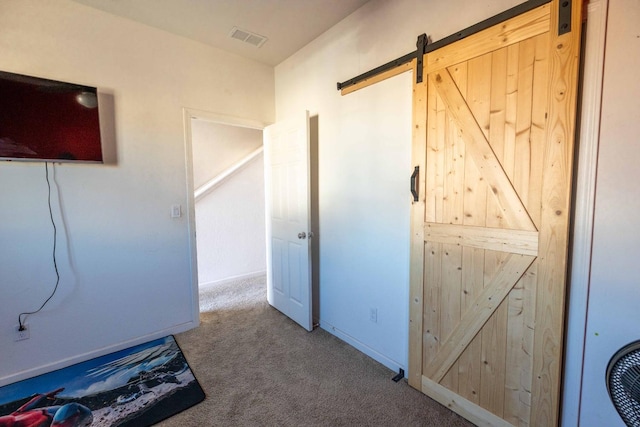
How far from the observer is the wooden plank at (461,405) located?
1.48m

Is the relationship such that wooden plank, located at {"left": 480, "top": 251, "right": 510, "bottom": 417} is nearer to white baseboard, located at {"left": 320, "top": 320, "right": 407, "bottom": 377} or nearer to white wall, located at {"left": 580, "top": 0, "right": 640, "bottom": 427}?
white wall, located at {"left": 580, "top": 0, "right": 640, "bottom": 427}

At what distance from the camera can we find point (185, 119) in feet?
8.25

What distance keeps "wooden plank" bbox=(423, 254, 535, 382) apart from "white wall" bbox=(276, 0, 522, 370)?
29 centimetres

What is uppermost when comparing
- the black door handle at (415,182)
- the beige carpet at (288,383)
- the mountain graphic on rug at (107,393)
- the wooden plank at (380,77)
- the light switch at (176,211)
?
the wooden plank at (380,77)

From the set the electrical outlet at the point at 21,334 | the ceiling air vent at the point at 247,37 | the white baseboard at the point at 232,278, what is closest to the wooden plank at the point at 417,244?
the ceiling air vent at the point at 247,37

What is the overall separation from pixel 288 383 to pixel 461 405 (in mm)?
1085

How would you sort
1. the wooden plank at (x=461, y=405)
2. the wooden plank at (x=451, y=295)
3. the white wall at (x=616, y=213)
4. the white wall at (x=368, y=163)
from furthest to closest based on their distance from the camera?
the white wall at (x=368, y=163)
the wooden plank at (x=451, y=295)
the wooden plank at (x=461, y=405)
the white wall at (x=616, y=213)

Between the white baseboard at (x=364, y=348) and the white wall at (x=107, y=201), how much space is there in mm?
1335

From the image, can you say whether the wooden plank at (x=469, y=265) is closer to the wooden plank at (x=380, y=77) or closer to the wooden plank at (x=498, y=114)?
the wooden plank at (x=498, y=114)

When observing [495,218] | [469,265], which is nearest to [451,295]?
[469,265]

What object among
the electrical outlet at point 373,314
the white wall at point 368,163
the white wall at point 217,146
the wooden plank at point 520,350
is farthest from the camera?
the white wall at point 217,146

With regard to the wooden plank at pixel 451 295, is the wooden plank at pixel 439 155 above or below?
above

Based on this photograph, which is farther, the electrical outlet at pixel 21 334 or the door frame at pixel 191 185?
the door frame at pixel 191 185

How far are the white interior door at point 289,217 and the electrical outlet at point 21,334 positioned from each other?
1.93 metres
